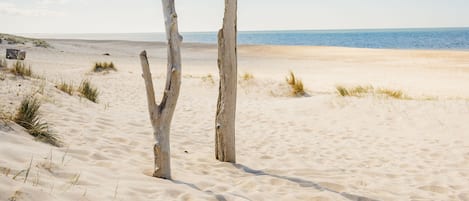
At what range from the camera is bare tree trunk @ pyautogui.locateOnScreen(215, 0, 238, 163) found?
5004 mm

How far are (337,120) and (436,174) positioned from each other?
3326 millimetres

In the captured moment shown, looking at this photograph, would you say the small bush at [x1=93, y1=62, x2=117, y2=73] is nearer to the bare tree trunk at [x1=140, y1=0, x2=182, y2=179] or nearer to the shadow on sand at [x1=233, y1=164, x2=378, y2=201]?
the shadow on sand at [x1=233, y1=164, x2=378, y2=201]

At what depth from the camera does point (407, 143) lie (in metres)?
6.68

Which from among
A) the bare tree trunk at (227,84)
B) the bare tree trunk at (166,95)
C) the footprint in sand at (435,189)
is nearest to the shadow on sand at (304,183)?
the bare tree trunk at (227,84)

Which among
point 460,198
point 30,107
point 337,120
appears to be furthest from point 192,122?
point 460,198

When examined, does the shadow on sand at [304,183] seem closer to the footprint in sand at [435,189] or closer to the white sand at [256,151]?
the white sand at [256,151]

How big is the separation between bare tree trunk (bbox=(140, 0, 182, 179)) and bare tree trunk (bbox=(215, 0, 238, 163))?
995mm

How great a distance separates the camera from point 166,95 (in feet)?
13.4

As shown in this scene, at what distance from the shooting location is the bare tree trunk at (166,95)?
4039 mm

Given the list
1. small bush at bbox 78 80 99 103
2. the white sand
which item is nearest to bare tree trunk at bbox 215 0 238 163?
the white sand

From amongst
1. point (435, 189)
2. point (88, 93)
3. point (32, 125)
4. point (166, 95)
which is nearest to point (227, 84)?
point (166, 95)

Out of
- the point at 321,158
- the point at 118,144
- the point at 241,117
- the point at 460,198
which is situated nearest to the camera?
the point at 460,198

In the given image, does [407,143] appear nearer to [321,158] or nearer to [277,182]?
[321,158]

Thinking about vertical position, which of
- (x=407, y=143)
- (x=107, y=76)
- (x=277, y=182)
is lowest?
(x=277, y=182)
